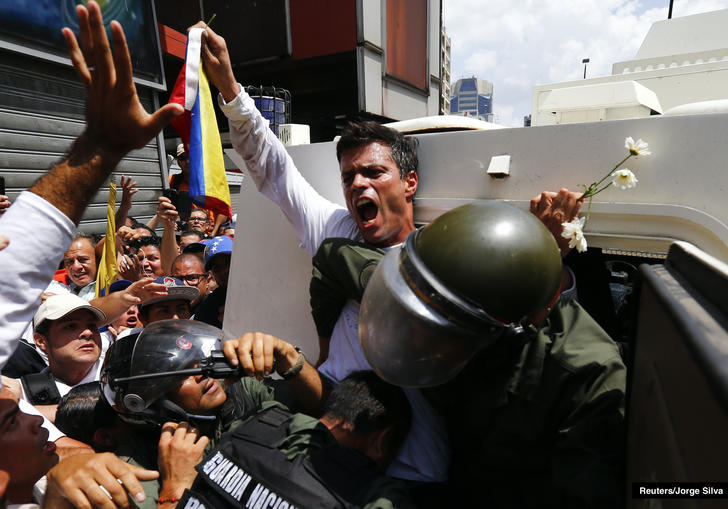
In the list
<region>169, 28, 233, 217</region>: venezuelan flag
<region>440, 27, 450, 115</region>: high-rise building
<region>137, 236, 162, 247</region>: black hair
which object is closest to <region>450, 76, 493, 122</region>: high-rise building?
<region>440, 27, 450, 115</region>: high-rise building

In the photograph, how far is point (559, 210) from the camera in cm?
142

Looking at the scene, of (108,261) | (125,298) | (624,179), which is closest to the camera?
(624,179)

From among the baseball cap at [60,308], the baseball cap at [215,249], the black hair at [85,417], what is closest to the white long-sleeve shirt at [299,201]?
the black hair at [85,417]

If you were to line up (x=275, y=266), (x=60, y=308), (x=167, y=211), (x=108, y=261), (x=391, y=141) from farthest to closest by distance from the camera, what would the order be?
(x=167, y=211)
(x=108, y=261)
(x=275, y=266)
(x=60, y=308)
(x=391, y=141)

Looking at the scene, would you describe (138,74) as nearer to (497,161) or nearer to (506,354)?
(497,161)

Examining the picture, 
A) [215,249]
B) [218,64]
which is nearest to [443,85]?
[215,249]

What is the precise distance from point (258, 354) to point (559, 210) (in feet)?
3.61

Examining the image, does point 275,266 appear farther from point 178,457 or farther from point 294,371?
point 178,457

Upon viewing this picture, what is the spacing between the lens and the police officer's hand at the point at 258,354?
1403 mm

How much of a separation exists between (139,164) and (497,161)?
6275mm

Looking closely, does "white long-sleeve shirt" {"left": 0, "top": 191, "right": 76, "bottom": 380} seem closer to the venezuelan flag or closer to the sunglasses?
the venezuelan flag

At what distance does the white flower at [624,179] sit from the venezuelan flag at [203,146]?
6.69ft

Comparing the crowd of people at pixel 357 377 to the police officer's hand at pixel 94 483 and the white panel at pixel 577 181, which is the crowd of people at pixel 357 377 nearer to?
the police officer's hand at pixel 94 483

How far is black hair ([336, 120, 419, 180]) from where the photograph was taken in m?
1.95
